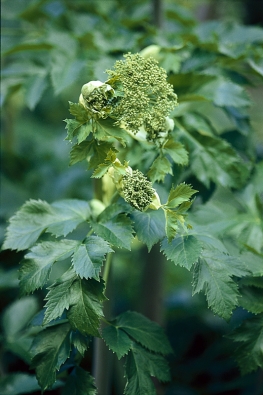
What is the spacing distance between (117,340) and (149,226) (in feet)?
0.62

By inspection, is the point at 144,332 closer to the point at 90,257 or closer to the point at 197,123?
the point at 90,257

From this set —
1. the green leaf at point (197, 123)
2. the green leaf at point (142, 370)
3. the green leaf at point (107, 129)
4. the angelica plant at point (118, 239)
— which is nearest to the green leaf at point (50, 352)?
the angelica plant at point (118, 239)

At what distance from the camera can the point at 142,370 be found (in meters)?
0.69

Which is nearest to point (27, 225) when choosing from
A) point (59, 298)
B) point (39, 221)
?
point (39, 221)

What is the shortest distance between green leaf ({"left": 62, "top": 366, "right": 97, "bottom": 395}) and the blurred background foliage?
8.4 inches

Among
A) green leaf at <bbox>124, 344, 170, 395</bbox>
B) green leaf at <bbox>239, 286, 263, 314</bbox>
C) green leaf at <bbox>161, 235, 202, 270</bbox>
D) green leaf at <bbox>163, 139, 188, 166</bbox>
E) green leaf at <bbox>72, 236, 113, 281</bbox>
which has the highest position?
green leaf at <bbox>163, 139, 188, 166</bbox>

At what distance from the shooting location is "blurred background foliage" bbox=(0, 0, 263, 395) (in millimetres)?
904

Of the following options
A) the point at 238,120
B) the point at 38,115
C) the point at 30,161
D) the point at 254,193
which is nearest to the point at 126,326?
the point at 254,193

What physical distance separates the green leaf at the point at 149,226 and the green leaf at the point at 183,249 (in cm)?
2

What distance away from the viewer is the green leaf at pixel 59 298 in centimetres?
61

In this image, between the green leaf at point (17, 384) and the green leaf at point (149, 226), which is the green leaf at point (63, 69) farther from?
the green leaf at point (17, 384)

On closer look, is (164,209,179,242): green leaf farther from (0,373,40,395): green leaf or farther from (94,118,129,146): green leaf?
(0,373,40,395): green leaf

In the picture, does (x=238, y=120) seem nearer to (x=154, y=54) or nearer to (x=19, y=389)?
(x=154, y=54)

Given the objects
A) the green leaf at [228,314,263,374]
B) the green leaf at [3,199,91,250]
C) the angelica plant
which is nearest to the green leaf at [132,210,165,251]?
the angelica plant
